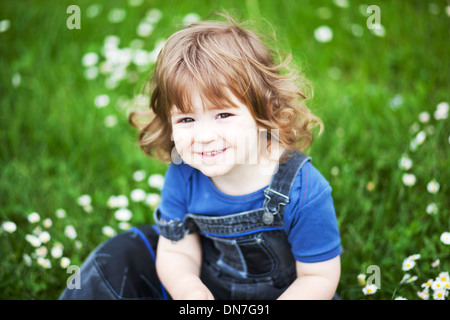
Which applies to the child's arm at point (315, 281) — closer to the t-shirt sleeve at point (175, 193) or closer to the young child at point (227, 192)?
the young child at point (227, 192)

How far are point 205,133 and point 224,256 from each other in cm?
46

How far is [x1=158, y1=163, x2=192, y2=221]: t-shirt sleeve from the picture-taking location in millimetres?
1366

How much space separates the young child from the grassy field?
274mm

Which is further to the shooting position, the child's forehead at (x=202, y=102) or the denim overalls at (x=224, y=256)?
the denim overalls at (x=224, y=256)

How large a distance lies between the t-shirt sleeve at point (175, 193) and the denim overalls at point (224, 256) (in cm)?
3

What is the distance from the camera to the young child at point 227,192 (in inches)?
44.2

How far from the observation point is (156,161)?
206 centimetres

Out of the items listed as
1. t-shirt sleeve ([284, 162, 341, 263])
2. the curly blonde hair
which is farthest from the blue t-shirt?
the curly blonde hair

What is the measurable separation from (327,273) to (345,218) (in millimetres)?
502

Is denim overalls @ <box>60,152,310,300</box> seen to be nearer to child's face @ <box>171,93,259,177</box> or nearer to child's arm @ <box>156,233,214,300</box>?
child's arm @ <box>156,233,214,300</box>

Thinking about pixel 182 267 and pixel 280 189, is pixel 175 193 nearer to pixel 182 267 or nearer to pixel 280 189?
pixel 182 267

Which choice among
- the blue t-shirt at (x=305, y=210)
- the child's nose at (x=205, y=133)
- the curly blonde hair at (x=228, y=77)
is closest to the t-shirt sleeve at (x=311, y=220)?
the blue t-shirt at (x=305, y=210)

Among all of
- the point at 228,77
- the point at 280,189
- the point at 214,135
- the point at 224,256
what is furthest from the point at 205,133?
the point at 224,256

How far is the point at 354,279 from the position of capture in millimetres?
1527
